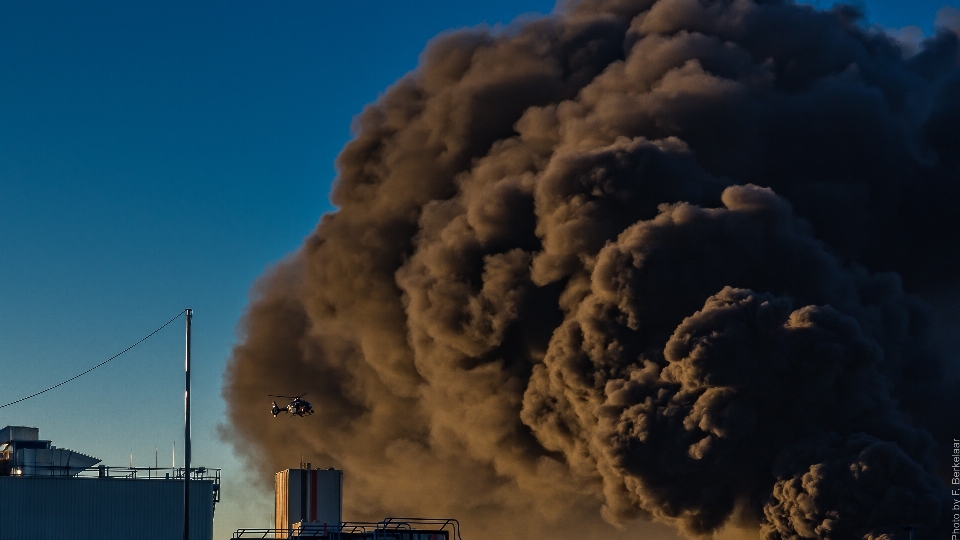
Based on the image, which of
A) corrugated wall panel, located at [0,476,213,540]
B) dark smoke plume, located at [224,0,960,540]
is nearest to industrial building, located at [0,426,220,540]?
corrugated wall panel, located at [0,476,213,540]

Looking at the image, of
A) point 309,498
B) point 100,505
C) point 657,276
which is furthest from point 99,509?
point 657,276

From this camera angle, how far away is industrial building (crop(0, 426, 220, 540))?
52.7 meters

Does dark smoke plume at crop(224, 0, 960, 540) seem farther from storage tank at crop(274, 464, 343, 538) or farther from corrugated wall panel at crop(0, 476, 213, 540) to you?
corrugated wall panel at crop(0, 476, 213, 540)

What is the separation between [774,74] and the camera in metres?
68.9

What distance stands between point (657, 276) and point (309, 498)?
53.9ft

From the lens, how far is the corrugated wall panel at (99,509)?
52656 mm

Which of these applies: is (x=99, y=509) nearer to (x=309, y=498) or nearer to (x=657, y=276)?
(x=309, y=498)

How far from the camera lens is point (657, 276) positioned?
5897 cm

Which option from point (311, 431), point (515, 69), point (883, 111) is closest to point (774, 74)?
point (883, 111)

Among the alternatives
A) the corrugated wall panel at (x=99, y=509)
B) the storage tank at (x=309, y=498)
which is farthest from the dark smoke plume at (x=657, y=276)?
the corrugated wall panel at (x=99, y=509)

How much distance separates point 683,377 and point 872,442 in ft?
22.8

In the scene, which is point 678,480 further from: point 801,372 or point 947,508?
point 947,508

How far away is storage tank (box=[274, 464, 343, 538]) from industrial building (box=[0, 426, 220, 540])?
6841mm

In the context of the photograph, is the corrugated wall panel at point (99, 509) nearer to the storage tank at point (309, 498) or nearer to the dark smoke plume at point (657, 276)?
the storage tank at point (309, 498)
